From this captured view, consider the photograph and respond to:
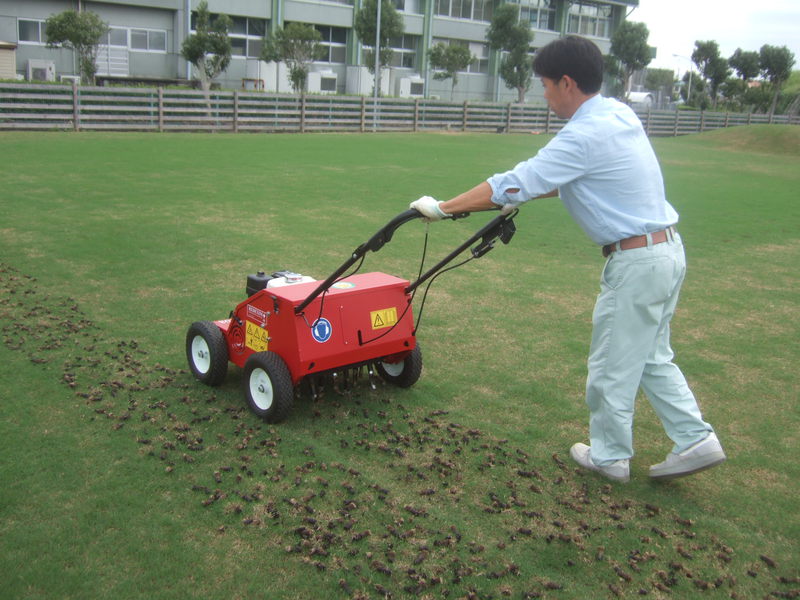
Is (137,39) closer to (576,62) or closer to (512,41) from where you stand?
(512,41)

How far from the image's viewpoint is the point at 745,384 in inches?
214

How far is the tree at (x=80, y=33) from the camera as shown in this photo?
3156 centimetres

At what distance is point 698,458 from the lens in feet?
12.5

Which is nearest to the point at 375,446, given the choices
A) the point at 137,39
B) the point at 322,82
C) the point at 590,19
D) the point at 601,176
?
the point at 601,176

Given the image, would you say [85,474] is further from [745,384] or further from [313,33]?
[313,33]

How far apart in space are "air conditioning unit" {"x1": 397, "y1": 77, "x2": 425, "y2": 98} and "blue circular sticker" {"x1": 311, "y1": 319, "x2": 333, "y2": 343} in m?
42.8

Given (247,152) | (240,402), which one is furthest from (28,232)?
(247,152)

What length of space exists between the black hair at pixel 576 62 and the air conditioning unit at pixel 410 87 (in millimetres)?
43219

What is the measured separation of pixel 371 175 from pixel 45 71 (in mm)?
26085

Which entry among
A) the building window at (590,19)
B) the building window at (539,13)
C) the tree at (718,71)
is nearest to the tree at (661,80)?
the building window at (590,19)

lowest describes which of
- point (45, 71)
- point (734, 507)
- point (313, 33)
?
point (734, 507)

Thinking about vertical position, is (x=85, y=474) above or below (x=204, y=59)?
below

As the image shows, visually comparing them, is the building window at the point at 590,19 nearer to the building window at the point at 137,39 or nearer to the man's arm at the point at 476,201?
the building window at the point at 137,39

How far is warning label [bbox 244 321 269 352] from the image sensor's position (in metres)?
4.64
